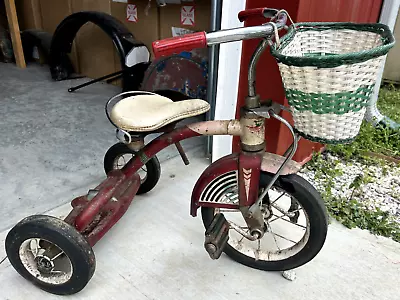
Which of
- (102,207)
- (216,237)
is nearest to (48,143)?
(102,207)

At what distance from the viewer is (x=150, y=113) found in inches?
57.8

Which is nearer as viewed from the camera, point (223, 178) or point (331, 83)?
point (331, 83)

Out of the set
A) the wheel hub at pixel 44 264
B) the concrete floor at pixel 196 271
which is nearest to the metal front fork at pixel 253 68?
the concrete floor at pixel 196 271

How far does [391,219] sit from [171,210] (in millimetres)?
1196

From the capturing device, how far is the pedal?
4.83 ft

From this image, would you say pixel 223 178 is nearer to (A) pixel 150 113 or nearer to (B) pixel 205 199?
(B) pixel 205 199

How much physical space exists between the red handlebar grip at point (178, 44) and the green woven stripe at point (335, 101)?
1.07 feet

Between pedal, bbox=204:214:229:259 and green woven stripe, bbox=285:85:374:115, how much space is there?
2.07 feet

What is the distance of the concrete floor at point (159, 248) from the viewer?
5.10ft

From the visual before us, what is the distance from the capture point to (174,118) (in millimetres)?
A: 1449

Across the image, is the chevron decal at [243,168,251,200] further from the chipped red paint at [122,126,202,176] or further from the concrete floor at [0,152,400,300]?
the concrete floor at [0,152,400,300]

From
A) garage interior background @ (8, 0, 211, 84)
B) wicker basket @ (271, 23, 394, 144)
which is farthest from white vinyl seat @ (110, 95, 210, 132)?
garage interior background @ (8, 0, 211, 84)

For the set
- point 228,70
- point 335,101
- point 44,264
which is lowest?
point 44,264

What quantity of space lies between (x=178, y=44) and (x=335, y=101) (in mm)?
487
